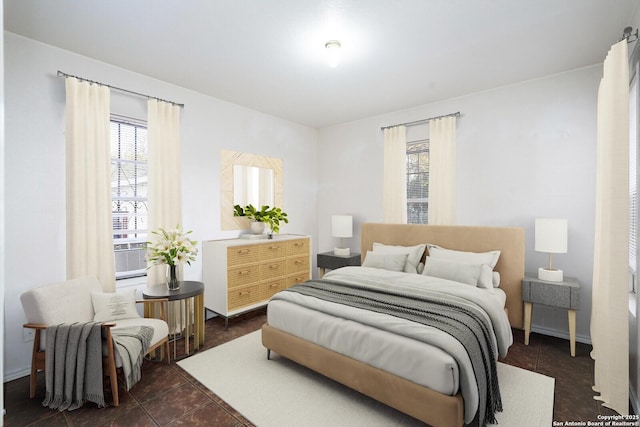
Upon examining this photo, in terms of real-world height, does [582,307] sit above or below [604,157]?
below

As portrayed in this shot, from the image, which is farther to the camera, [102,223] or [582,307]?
[582,307]

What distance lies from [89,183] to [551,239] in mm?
4648

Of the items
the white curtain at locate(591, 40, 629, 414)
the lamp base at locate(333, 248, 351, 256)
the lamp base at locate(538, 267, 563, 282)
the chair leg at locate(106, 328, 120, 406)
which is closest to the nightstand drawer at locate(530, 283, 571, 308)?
the lamp base at locate(538, 267, 563, 282)

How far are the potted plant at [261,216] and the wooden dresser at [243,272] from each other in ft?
0.81

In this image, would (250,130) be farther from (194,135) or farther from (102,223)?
(102,223)

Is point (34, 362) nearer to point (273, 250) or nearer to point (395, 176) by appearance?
point (273, 250)

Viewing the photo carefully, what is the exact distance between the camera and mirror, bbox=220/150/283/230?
4398 millimetres

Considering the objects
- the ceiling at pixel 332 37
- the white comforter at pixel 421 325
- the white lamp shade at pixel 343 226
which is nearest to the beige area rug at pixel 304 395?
the white comforter at pixel 421 325

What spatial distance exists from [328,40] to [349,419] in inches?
119

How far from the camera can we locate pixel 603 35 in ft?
9.02

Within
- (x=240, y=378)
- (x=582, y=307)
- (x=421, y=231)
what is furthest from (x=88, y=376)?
(x=582, y=307)

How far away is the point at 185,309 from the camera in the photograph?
339 cm

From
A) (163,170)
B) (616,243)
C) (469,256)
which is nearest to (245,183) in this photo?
(163,170)

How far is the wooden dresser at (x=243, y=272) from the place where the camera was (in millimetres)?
3867
